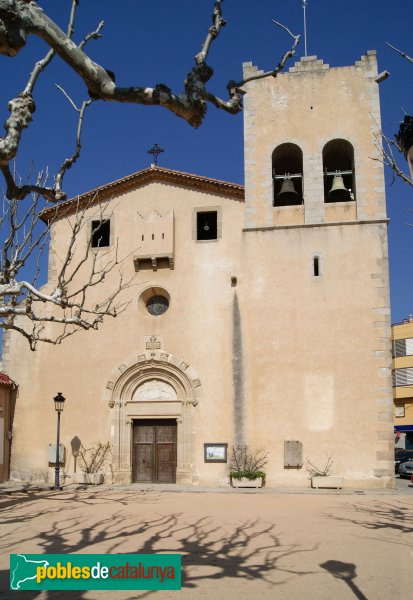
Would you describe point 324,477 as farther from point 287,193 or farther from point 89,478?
point 287,193

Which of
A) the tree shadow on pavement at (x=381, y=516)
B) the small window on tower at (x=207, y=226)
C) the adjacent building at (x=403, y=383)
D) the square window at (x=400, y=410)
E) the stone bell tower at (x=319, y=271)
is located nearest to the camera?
the tree shadow on pavement at (x=381, y=516)

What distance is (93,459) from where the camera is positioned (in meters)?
19.6

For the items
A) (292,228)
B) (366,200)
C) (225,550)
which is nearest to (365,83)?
(366,200)

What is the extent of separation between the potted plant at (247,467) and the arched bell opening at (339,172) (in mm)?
8464

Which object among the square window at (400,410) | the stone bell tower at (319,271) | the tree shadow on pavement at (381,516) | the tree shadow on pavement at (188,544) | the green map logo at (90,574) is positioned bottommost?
the tree shadow on pavement at (381,516)

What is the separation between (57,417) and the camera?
19.6m

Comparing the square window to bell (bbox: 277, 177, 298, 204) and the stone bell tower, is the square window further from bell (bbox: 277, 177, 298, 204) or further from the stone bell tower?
bell (bbox: 277, 177, 298, 204)

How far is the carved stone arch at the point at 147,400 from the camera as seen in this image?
1936cm

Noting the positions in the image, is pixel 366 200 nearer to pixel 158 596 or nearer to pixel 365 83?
pixel 365 83

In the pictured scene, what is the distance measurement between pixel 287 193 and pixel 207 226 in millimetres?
A: 2907

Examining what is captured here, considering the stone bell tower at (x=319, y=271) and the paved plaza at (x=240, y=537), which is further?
the stone bell tower at (x=319, y=271)

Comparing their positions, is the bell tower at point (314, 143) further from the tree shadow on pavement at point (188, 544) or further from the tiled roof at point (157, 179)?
the tree shadow on pavement at point (188, 544)

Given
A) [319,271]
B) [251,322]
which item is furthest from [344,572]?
[319,271]

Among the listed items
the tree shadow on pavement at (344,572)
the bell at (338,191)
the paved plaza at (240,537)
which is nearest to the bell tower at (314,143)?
the bell at (338,191)
